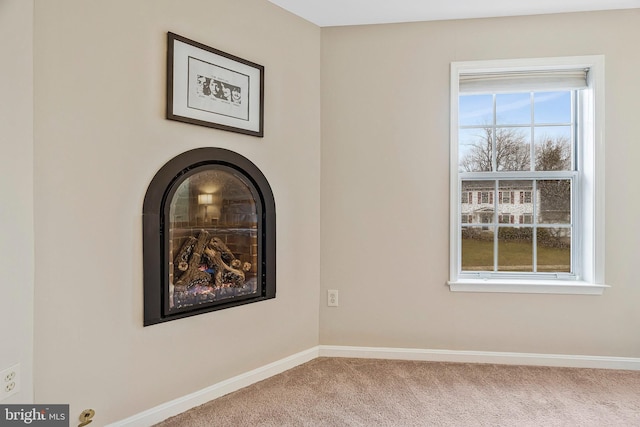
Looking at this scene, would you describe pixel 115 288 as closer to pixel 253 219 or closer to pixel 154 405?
pixel 154 405

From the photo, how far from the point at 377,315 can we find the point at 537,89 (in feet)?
6.47

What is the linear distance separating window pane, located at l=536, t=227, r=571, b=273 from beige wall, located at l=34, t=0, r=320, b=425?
2009 millimetres

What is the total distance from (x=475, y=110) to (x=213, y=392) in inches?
102

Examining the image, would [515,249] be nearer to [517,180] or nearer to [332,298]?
[517,180]

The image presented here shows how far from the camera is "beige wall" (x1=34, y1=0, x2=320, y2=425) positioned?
162 centimetres

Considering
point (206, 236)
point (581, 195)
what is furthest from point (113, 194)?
point (581, 195)

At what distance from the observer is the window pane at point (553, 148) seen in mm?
2738

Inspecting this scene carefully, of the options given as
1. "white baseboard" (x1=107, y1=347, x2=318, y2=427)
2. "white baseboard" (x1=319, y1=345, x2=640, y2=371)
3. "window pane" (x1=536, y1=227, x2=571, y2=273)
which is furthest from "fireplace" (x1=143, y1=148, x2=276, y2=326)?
"window pane" (x1=536, y1=227, x2=571, y2=273)

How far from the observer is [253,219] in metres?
2.41

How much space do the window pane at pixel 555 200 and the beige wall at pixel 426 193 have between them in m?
0.24

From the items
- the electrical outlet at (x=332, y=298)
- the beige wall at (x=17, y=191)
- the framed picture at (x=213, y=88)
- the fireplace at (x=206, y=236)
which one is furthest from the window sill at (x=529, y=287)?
the beige wall at (x=17, y=191)

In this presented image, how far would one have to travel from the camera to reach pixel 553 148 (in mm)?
2750

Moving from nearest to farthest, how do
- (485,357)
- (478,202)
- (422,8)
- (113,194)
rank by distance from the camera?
1. (113,194)
2. (422,8)
3. (485,357)
4. (478,202)

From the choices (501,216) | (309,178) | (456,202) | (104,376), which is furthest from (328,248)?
(104,376)
